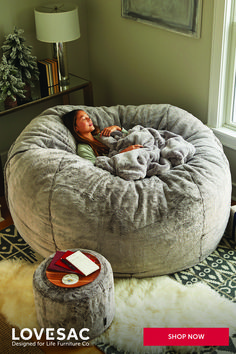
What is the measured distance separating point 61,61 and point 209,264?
1897mm

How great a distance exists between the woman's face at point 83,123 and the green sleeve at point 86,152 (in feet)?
0.30

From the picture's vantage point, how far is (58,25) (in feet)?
10.4

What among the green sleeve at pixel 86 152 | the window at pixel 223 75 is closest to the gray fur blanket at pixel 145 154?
the green sleeve at pixel 86 152

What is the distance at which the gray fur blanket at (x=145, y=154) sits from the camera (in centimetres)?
251

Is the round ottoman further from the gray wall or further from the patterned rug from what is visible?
the gray wall

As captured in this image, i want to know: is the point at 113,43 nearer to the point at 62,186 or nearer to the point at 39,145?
the point at 39,145

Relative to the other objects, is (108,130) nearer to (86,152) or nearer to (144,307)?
(86,152)

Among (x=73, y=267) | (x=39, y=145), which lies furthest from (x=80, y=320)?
(x=39, y=145)

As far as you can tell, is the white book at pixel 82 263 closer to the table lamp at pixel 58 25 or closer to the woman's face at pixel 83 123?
the woman's face at pixel 83 123

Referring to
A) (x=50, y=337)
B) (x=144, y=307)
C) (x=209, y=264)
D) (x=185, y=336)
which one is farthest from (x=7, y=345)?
(x=209, y=264)

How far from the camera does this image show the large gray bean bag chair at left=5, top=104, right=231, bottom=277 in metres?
2.23

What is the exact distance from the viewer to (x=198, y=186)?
2.34 metres

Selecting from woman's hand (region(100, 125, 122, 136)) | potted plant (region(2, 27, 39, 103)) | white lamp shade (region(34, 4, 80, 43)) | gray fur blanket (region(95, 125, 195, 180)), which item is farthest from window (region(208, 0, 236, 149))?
potted plant (region(2, 27, 39, 103))

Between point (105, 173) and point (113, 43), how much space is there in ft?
5.11
